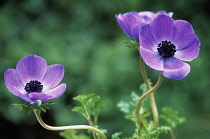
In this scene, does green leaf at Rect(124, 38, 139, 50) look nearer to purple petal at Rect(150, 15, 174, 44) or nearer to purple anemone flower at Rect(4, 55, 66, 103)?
purple petal at Rect(150, 15, 174, 44)

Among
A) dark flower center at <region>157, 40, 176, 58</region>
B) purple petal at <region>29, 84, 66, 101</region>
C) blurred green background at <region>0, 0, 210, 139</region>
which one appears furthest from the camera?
blurred green background at <region>0, 0, 210, 139</region>

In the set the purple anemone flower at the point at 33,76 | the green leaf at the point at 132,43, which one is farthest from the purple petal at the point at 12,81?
the green leaf at the point at 132,43

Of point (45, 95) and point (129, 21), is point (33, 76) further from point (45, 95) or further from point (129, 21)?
point (129, 21)

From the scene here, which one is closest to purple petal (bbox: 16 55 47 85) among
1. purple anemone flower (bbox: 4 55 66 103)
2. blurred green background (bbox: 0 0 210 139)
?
purple anemone flower (bbox: 4 55 66 103)

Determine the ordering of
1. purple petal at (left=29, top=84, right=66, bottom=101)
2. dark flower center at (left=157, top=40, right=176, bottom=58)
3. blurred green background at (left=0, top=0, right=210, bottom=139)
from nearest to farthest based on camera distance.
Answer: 1. purple petal at (left=29, top=84, right=66, bottom=101)
2. dark flower center at (left=157, top=40, right=176, bottom=58)
3. blurred green background at (left=0, top=0, right=210, bottom=139)

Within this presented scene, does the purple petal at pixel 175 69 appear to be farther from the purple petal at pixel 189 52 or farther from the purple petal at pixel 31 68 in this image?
the purple petal at pixel 31 68

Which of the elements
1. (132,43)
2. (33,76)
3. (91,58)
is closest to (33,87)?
(33,76)
